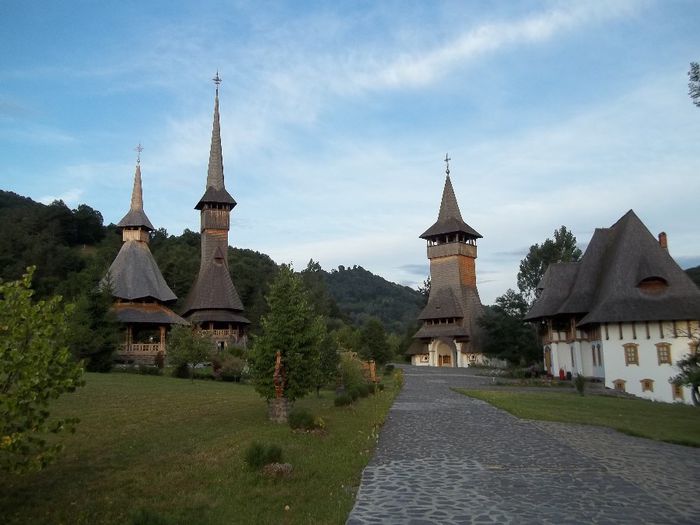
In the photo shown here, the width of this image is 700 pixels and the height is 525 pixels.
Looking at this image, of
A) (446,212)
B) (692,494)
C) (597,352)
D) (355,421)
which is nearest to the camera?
(692,494)

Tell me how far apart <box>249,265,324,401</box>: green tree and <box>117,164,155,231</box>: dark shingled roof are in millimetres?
32302

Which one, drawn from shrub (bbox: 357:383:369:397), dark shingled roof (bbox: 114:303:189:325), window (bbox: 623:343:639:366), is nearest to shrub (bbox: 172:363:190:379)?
dark shingled roof (bbox: 114:303:189:325)

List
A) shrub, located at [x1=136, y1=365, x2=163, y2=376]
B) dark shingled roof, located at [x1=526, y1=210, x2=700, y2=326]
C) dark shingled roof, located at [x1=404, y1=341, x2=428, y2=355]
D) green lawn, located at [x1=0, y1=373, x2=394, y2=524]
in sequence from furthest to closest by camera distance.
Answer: dark shingled roof, located at [x1=404, y1=341, x2=428, y2=355] < dark shingled roof, located at [x1=526, y1=210, x2=700, y2=326] < shrub, located at [x1=136, y1=365, x2=163, y2=376] < green lawn, located at [x1=0, y1=373, x2=394, y2=524]

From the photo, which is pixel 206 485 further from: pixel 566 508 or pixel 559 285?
pixel 559 285

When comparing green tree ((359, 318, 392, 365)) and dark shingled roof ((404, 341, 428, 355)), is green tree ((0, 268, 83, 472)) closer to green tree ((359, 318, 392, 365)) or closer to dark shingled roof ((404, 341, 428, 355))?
green tree ((359, 318, 392, 365))

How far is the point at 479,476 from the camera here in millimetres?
9008

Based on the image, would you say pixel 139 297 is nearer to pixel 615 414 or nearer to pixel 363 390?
pixel 363 390

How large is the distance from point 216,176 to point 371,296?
335 ft

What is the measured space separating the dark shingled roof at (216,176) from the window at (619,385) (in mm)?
32653

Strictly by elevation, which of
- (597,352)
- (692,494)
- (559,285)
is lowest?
(692,494)

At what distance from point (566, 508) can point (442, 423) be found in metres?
8.32

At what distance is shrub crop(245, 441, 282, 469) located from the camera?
888 centimetres

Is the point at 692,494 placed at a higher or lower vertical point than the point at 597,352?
lower

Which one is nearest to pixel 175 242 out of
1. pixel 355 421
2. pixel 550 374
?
pixel 550 374
